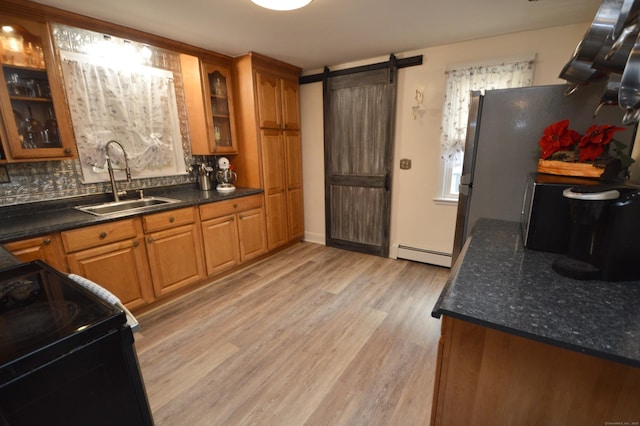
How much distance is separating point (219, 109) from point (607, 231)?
126 inches

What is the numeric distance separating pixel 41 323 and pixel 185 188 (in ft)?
7.89

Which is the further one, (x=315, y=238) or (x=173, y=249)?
(x=315, y=238)

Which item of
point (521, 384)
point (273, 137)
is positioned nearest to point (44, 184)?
point (273, 137)

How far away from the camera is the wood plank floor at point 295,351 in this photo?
1466 millimetres

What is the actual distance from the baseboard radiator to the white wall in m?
0.05

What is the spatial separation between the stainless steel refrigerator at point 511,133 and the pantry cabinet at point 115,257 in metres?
2.51

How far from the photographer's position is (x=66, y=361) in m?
0.73

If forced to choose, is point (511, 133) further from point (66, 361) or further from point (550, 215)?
point (66, 361)

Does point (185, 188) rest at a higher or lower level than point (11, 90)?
lower

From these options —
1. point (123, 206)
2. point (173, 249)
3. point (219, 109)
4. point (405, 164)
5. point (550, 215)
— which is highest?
point (219, 109)

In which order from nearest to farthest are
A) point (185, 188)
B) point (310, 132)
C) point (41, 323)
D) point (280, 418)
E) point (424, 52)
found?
point (41, 323), point (280, 418), point (424, 52), point (185, 188), point (310, 132)

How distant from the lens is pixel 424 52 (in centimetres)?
281

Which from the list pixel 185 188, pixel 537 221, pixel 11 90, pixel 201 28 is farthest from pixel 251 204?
pixel 537 221

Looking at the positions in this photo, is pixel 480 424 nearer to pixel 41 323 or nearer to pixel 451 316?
pixel 451 316
